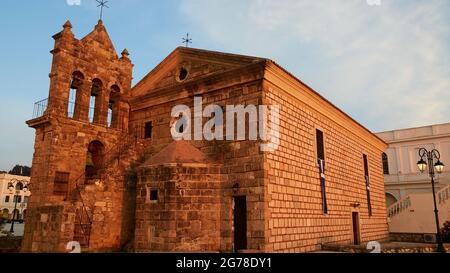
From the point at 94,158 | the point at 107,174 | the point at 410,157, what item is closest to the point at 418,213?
the point at 410,157

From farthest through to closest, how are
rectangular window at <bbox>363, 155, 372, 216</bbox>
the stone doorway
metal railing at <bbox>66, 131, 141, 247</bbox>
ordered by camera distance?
rectangular window at <bbox>363, 155, 372, 216</bbox>, the stone doorway, metal railing at <bbox>66, 131, 141, 247</bbox>

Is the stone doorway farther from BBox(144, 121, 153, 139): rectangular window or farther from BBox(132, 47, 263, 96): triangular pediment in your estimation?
BBox(132, 47, 263, 96): triangular pediment

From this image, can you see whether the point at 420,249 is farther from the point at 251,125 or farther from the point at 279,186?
the point at 251,125

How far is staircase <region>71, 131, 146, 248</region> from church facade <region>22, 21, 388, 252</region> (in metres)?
0.04

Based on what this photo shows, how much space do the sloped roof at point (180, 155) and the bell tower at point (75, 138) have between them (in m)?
2.29

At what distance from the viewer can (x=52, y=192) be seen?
39.0 ft

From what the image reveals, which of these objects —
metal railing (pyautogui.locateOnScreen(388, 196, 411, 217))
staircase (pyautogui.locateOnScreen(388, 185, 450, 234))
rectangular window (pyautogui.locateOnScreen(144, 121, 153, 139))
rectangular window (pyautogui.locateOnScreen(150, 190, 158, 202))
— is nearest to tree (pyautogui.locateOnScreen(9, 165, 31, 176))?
rectangular window (pyautogui.locateOnScreen(144, 121, 153, 139))

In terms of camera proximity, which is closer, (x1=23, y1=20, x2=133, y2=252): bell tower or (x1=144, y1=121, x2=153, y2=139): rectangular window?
(x1=23, y1=20, x2=133, y2=252): bell tower

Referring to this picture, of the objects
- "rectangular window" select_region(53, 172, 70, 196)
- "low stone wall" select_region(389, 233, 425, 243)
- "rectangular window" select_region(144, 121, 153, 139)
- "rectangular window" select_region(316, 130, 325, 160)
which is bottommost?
"low stone wall" select_region(389, 233, 425, 243)

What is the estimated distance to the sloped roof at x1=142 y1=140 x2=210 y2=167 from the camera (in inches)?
433

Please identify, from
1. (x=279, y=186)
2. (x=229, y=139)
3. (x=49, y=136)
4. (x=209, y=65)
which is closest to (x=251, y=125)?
(x=229, y=139)

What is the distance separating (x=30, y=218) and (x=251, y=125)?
8482 millimetres

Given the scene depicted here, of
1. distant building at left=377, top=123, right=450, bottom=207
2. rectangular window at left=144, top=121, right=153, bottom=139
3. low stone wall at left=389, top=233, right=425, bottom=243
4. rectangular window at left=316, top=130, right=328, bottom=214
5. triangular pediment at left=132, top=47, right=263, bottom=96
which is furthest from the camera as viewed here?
distant building at left=377, top=123, right=450, bottom=207
